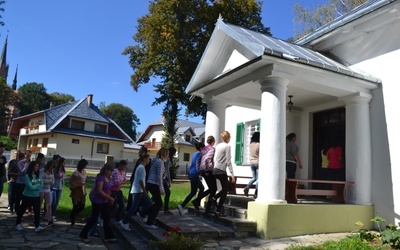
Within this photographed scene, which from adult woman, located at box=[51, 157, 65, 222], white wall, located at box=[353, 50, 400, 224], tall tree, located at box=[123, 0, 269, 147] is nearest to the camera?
white wall, located at box=[353, 50, 400, 224]

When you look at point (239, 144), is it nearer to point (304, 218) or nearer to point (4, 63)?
point (304, 218)

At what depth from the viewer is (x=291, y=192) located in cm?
684

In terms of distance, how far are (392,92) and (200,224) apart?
16.5 feet

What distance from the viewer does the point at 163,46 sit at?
20.4 m

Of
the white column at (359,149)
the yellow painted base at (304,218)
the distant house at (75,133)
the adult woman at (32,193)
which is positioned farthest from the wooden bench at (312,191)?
the distant house at (75,133)

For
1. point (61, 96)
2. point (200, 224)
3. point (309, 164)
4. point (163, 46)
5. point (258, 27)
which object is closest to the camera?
point (200, 224)

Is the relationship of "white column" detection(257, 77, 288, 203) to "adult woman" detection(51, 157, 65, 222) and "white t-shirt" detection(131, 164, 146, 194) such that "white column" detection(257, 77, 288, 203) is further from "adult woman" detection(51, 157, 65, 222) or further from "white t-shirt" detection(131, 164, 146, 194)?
"adult woman" detection(51, 157, 65, 222)

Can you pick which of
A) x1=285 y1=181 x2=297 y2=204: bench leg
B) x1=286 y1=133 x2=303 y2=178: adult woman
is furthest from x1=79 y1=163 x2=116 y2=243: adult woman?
x1=286 y1=133 x2=303 y2=178: adult woman

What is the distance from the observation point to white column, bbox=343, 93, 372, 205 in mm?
7277

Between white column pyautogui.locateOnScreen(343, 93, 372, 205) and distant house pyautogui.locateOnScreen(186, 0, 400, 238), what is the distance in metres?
0.02

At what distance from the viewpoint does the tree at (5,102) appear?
48.5 meters

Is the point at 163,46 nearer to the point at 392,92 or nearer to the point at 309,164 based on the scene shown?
the point at 309,164

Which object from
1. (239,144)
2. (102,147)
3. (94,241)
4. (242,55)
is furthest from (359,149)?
(102,147)

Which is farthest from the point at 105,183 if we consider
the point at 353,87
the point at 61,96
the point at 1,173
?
the point at 61,96
